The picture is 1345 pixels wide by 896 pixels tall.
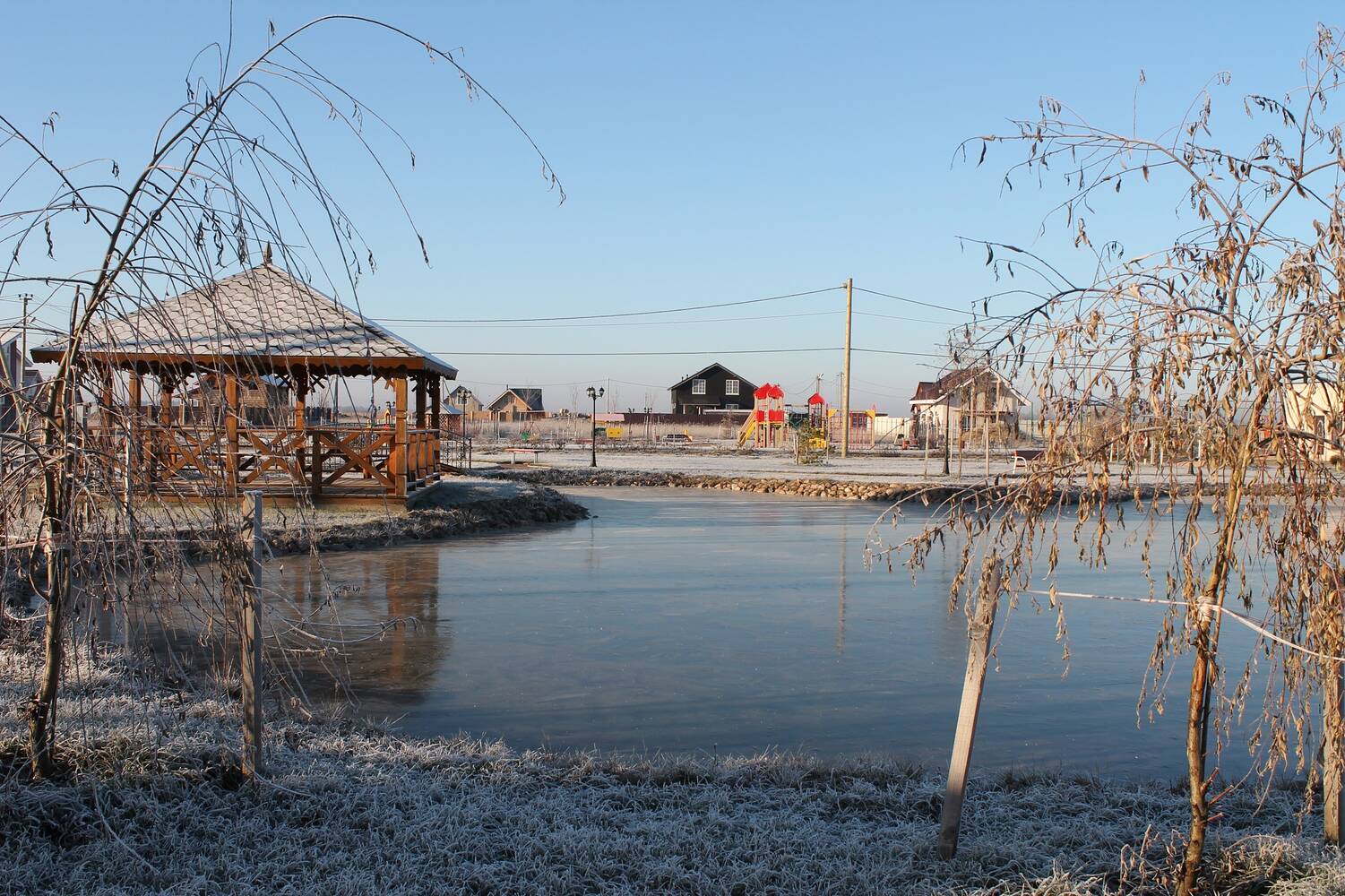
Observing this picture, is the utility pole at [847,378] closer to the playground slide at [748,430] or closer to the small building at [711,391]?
the playground slide at [748,430]

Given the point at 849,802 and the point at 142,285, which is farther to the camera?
the point at 849,802

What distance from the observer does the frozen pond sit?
5938mm

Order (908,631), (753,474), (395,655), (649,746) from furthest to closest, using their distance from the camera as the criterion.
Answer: (753,474) < (908,631) < (395,655) < (649,746)

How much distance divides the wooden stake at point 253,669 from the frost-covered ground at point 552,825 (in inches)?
4.6

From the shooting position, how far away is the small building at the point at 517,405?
3140 inches

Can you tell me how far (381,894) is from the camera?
3467 mm

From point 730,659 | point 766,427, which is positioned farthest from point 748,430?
point 730,659

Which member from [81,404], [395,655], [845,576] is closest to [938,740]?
[395,655]

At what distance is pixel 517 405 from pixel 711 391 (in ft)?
55.2

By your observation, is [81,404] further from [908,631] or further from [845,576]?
[845,576]

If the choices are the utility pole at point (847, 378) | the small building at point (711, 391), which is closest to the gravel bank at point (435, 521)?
the utility pole at point (847, 378)

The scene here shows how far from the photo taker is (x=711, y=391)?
7919 centimetres

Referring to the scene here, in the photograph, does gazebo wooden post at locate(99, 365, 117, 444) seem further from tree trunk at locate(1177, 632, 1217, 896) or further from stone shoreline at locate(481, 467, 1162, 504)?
stone shoreline at locate(481, 467, 1162, 504)

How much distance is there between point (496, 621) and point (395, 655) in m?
1.48
